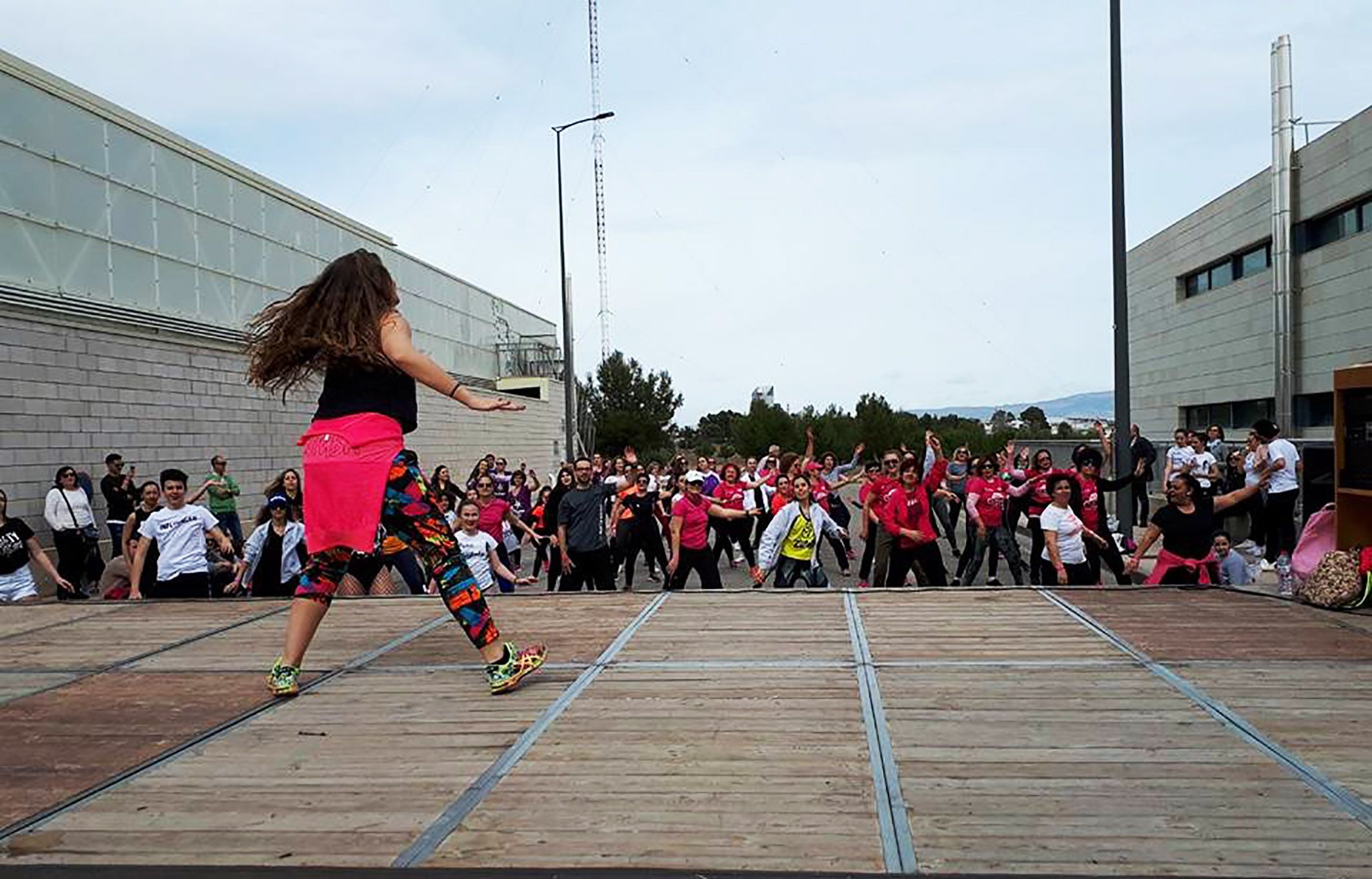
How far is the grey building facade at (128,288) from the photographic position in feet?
48.2

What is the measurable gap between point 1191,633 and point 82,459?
14.6m

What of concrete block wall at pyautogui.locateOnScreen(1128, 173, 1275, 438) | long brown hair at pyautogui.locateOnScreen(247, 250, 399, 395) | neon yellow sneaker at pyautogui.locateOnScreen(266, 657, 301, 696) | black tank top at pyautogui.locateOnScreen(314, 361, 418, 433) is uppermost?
concrete block wall at pyautogui.locateOnScreen(1128, 173, 1275, 438)

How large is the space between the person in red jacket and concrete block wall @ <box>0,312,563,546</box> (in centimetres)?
747

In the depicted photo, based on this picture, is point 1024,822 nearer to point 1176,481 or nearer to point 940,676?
point 940,676

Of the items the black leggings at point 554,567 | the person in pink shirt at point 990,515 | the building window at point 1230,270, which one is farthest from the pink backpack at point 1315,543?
the building window at point 1230,270

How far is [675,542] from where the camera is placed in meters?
11.1

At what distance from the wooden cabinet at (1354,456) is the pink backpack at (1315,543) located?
33cm

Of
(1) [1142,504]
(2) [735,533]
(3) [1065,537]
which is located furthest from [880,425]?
(3) [1065,537]

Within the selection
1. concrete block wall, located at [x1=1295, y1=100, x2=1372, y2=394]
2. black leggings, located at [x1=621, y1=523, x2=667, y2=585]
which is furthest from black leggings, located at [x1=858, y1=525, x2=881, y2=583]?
concrete block wall, located at [x1=1295, y1=100, x2=1372, y2=394]

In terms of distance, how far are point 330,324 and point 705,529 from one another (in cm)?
698

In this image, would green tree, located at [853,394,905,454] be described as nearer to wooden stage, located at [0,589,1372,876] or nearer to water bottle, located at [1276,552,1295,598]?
water bottle, located at [1276,552,1295,598]

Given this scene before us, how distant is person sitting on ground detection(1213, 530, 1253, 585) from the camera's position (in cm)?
954

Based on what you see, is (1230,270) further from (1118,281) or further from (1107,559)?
(1107,559)

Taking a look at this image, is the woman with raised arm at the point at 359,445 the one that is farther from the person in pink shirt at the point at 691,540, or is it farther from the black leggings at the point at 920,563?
the black leggings at the point at 920,563
